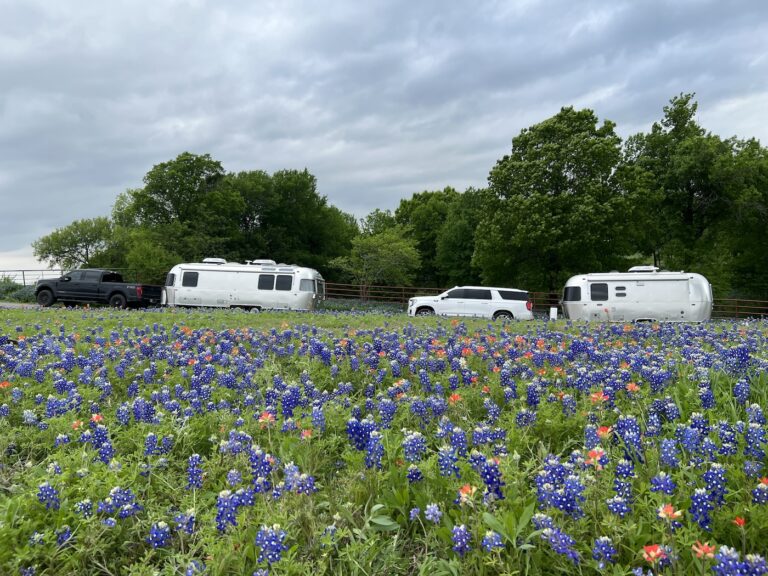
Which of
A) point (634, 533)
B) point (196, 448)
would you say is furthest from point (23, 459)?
point (634, 533)

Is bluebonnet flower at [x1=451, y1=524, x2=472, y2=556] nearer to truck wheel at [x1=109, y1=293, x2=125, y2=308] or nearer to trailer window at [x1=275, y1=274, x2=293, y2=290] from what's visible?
trailer window at [x1=275, y1=274, x2=293, y2=290]

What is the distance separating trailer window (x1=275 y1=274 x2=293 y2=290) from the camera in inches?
996

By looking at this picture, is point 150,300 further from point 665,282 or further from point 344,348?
point 665,282

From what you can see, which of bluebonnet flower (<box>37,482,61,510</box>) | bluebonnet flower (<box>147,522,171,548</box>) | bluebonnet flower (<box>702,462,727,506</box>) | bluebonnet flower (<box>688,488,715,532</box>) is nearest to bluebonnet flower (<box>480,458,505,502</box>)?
bluebonnet flower (<box>688,488,715,532</box>)

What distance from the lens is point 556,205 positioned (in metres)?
29.3

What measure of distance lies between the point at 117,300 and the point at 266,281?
27.0ft

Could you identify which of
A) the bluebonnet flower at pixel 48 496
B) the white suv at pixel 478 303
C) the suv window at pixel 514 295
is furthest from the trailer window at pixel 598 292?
the bluebonnet flower at pixel 48 496

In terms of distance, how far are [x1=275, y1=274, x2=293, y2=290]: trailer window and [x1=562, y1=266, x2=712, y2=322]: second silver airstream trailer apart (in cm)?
1382

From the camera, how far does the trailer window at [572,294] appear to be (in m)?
23.5

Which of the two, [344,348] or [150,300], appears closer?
[344,348]

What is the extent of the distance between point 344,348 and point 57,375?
3.57 meters

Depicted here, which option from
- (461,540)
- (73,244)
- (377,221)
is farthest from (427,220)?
(461,540)

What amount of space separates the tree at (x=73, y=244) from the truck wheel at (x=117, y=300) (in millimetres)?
46908

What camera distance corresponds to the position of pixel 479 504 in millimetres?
2807
